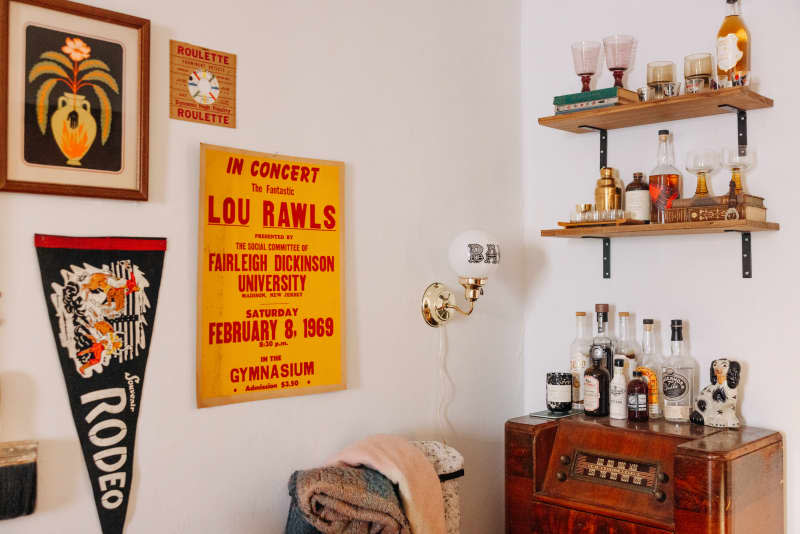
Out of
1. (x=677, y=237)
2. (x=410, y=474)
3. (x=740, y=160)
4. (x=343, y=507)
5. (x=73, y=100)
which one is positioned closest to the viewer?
(x=73, y=100)

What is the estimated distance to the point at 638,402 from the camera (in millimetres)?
2496

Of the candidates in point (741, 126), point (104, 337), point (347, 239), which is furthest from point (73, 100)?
point (741, 126)

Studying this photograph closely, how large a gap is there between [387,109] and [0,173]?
125cm

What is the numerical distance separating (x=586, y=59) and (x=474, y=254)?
0.87m

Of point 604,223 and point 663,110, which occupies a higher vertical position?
point 663,110

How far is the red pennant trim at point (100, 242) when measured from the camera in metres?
1.75

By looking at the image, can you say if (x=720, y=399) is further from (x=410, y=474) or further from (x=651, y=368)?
(x=410, y=474)

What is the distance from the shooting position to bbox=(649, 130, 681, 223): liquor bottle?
2.55 metres

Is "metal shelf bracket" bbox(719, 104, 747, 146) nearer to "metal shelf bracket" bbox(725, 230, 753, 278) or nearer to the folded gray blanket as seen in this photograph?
"metal shelf bracket" bbox(725, 230, 753, 278)

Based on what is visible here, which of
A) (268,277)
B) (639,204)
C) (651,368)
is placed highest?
(639,204)

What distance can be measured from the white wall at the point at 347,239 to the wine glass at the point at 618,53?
1.54 feet

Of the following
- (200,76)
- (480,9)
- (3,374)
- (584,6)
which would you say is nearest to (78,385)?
(3,374)

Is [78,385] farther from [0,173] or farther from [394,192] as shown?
[394,192]

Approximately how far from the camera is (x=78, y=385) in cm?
180
